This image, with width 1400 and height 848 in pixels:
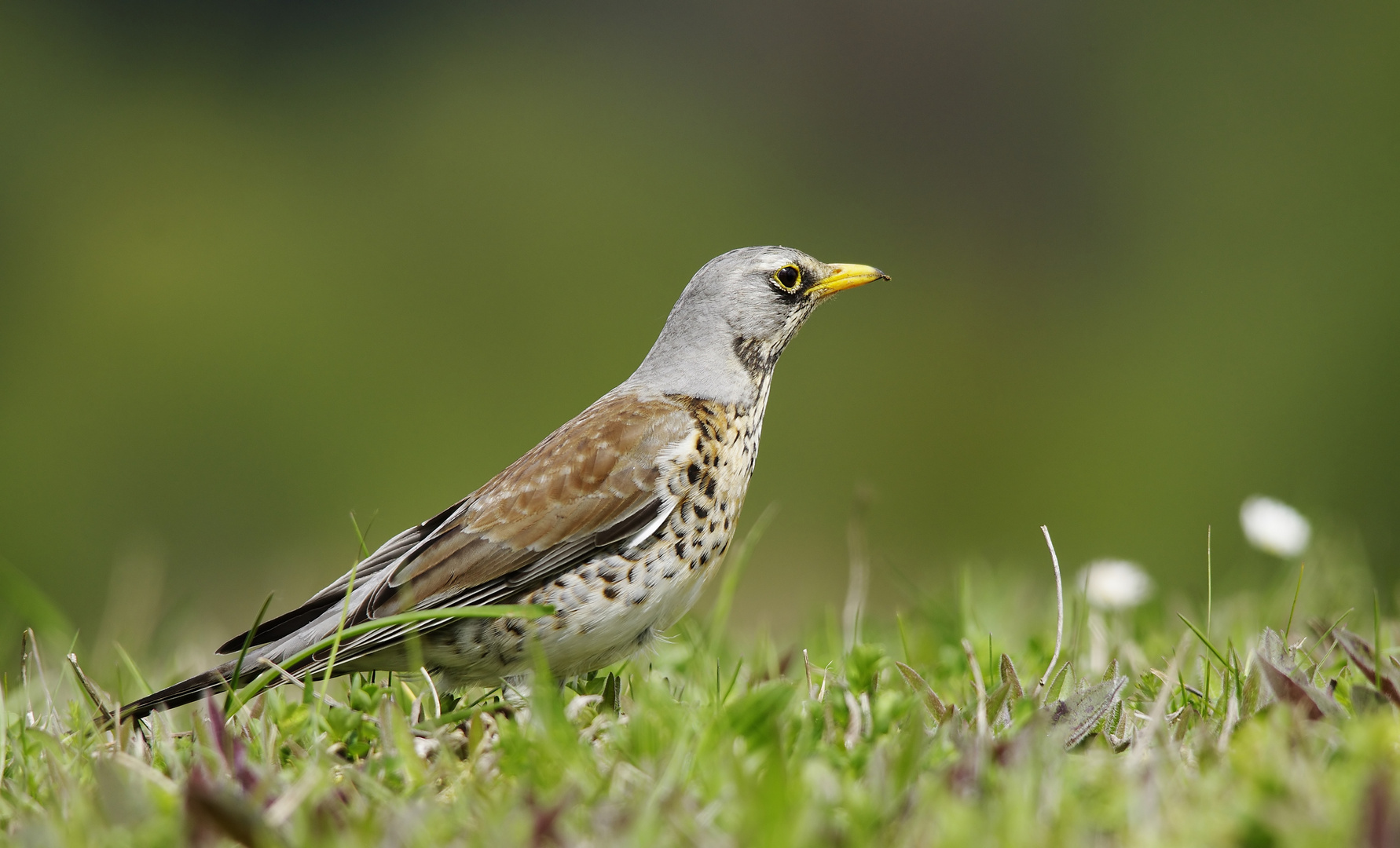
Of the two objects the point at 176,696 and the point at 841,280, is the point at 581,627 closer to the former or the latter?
the point at 176,696

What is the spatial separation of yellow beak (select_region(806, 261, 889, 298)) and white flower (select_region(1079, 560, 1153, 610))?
4.82 feet

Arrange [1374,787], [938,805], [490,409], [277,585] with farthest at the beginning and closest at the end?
[490,409], [277,585], [938,805], [1374,787]

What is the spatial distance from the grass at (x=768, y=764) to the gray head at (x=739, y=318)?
A: 4.97ft

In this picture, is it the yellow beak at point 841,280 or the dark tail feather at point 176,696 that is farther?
the yellow beak at point 841,280

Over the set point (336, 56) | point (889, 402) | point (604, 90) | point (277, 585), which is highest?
point (336, 56)

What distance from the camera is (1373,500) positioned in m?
16.0

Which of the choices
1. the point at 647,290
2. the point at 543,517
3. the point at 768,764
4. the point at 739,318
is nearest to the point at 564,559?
the point at 543,517

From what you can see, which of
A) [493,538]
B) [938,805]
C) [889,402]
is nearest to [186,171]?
[889,402]

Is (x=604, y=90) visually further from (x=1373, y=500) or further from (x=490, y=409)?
(x=1373, y=500)

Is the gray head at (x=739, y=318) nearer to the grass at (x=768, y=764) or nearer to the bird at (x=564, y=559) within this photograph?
the bird at (x=564, y=559)

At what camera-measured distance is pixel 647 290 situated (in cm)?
3183

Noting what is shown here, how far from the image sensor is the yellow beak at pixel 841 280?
5211 mm

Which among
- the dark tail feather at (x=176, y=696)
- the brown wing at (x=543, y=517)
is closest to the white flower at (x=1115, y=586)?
the brown wing at (x=543, y=517)

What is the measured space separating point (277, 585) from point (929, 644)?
4.06 meters
